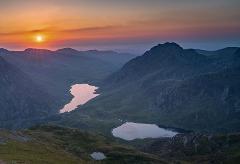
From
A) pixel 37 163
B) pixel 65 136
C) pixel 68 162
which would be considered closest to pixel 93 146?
pixel 65 136

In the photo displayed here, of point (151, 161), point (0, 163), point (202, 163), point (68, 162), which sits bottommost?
point (202, 163)

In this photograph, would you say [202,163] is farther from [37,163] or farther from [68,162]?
[37,163]

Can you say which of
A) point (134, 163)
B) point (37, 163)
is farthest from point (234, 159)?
point (37, 163)

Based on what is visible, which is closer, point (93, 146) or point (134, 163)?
point (134, 163)

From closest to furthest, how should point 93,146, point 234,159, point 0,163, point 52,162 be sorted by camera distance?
point 0,163 < point 52,162 < point 93,146 < point 234,159

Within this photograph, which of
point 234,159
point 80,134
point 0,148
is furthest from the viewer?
point 80,134

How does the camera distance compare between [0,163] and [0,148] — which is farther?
[0,148]

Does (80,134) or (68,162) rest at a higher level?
(68,162)

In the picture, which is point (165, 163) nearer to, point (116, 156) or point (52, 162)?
point (116, 156)

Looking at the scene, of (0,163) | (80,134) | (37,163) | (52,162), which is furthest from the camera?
(80,134)
